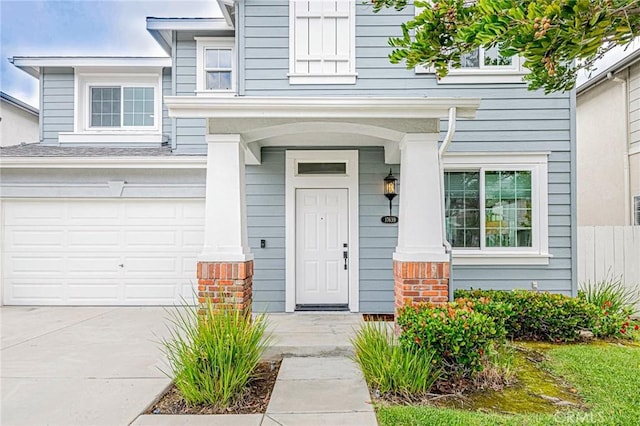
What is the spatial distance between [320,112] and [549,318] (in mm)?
4169

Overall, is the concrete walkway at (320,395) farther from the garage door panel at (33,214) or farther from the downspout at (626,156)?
the downspout at (626,156)

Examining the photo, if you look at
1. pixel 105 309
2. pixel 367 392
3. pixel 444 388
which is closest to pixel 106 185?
pixel 105 309

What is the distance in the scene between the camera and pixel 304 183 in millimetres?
6977

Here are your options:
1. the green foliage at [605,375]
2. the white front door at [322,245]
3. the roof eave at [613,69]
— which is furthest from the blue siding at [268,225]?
the roof eave at [613,69]

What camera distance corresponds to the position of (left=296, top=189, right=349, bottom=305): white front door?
7.00 meters

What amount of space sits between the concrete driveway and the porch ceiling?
2897mm

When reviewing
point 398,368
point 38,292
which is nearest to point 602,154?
point 398,368

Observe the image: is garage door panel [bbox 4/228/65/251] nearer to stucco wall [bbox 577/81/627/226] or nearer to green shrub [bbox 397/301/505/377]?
green shrub [bbox 397/301/505/377]

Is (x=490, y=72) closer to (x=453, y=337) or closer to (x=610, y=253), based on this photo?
(x=610, y=253)

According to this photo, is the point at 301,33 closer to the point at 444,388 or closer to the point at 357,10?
the point at 357,10

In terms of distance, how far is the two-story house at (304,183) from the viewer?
4.79 metres

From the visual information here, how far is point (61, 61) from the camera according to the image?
9.00m

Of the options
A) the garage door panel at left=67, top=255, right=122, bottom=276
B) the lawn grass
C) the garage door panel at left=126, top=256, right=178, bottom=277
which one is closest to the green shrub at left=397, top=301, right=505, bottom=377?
the lawn grass

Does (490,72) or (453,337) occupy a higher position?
(490,72)
